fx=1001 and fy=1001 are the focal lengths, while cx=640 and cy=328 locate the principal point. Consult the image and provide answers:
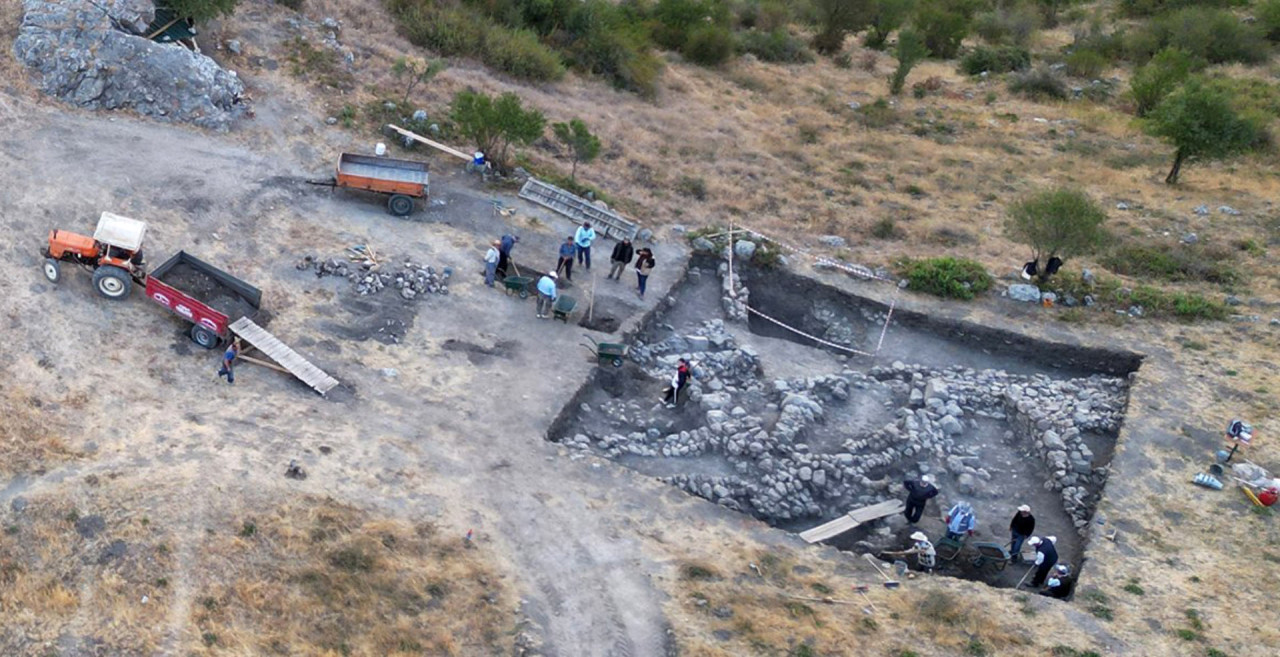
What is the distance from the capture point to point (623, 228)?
87.6 ft

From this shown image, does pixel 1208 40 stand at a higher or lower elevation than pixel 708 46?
higher

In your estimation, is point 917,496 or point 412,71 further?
point 412,71

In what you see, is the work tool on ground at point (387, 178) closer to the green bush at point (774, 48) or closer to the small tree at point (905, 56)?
the small tree at point (905, 56)

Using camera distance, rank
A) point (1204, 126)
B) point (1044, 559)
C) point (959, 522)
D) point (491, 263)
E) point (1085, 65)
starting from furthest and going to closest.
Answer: point (1085, 65) < point (1204, 126) < point (491, 263) < point (959, 522) < point (1044, 559)

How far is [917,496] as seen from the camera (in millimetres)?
18141

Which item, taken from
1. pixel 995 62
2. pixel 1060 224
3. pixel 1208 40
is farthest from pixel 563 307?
pixel 1208 40

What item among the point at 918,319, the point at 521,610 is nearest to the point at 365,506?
the point at 521,610

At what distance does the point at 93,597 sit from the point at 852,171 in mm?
26406

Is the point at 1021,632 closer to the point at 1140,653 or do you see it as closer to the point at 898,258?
the point at 1140,653

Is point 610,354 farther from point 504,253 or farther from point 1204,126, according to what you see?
point 1204,126

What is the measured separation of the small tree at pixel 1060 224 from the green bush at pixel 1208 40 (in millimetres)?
27300

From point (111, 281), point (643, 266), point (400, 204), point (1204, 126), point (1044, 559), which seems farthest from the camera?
point (1204, 126)

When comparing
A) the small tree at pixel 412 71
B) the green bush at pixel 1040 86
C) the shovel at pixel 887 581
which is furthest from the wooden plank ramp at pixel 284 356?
the green bush at pixel 1040 86

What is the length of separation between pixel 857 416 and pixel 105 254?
1583 centimetres
